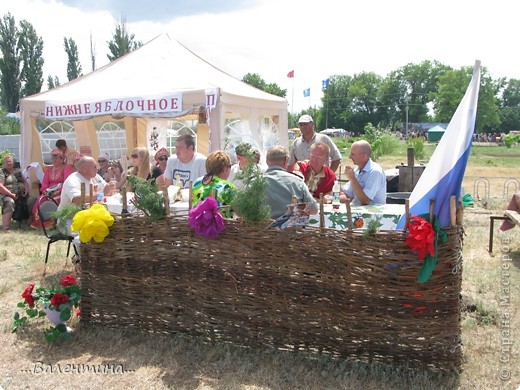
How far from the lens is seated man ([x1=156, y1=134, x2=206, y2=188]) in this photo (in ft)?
18.1

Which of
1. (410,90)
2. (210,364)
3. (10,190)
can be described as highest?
(410,90)

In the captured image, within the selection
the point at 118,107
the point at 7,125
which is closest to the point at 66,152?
the point at 118,107

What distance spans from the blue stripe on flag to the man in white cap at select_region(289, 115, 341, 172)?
3368 mm

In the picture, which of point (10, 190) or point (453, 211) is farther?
point (10, 190)

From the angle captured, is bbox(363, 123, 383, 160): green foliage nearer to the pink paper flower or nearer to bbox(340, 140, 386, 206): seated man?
bbox(340, 140, 386, 206): seated man

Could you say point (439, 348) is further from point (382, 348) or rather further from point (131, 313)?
point (131, 313)

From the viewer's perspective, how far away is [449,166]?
2951 millimetres

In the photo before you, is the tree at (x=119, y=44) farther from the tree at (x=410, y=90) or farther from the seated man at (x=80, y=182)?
the tree at (x=410, y=90)

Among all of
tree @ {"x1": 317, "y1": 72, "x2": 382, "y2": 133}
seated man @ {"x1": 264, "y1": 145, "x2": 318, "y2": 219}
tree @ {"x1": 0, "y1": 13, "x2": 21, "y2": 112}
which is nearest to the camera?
seated man @ {"x1": 264, "y1": 145, "x2": 318, "y2": 219}

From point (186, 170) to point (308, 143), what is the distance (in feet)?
6.14

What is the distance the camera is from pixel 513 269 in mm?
5602

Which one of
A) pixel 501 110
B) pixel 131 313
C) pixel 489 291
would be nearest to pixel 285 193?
pixel 131 313

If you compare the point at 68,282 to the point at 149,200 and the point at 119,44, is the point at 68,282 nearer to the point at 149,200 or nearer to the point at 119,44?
the point at 149,200

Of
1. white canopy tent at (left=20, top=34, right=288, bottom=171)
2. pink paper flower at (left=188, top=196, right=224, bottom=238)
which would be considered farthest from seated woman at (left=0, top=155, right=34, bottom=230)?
pink paper flower at (left=188, top=196, right=224, bottom=238)
